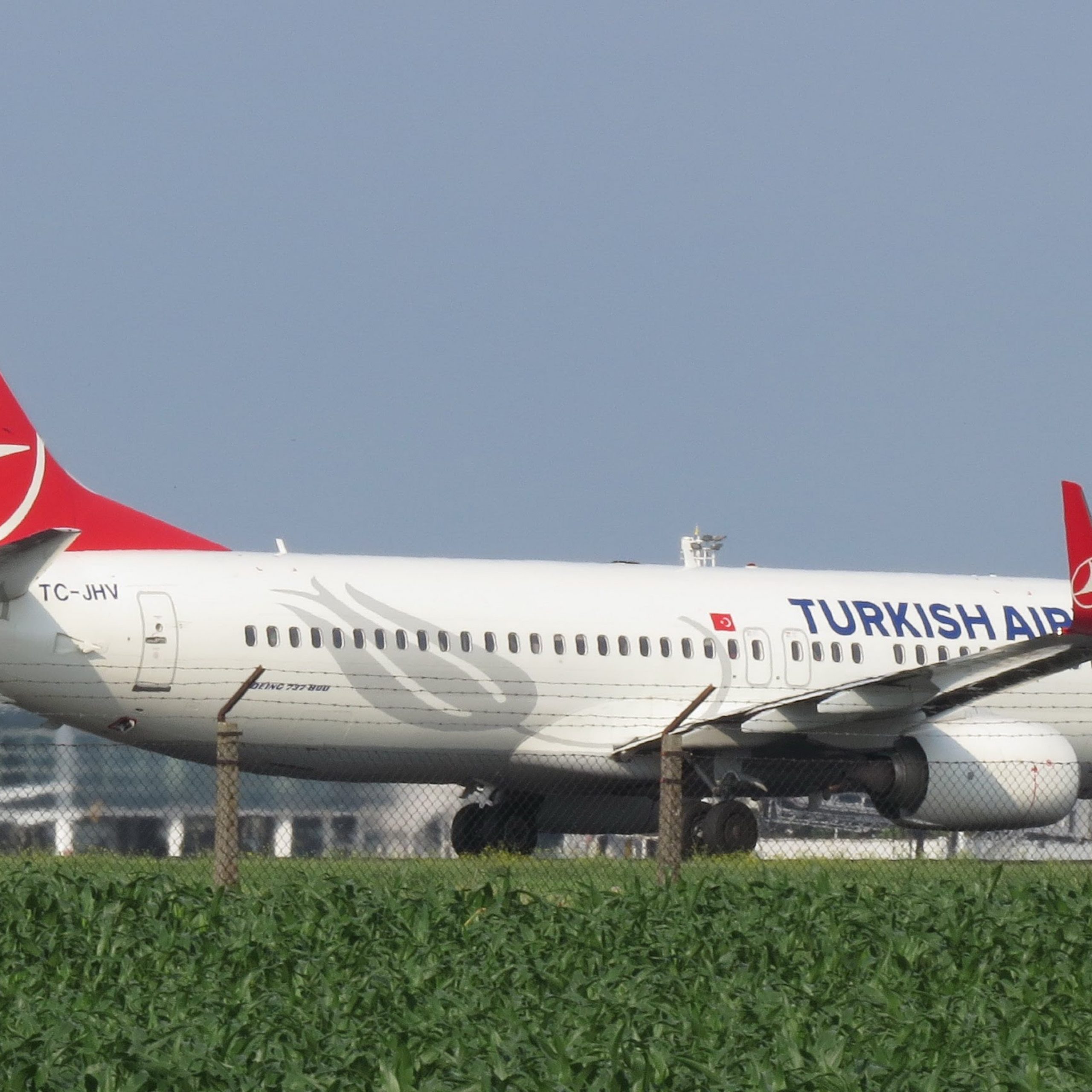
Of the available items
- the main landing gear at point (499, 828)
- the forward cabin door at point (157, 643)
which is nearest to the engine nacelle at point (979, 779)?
the main landing gear at point (499, 828)

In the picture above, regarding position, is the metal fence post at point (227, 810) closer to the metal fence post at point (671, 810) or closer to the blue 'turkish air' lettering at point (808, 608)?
the metal fence post at point (671, 810)

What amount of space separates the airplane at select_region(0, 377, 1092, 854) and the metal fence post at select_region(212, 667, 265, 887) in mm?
6926

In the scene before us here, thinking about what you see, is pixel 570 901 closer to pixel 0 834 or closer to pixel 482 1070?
pixel 482 1070

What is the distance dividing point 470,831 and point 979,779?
604cm

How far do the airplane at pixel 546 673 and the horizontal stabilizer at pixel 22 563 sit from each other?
0.03 metres

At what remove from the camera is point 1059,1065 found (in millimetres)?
7801

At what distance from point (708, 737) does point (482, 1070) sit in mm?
15966

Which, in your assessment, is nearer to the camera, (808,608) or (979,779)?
(979,779)

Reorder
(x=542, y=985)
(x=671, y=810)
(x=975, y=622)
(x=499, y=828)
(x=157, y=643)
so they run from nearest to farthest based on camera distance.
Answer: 1. (x=542, y=985)
2. (x=671, y=810)
3. (x=157, y=643)
4. (x=499, y=828)
5. (x=975, y=622)

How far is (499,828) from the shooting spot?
2517 centimetres

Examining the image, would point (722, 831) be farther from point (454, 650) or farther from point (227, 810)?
point (227, 810)

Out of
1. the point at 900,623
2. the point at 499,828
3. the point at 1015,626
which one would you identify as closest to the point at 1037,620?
the point at 1015,626

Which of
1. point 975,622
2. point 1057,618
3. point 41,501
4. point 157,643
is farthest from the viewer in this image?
point 1057,618

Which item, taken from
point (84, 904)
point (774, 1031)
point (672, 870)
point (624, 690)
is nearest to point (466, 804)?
point (624, 690)
